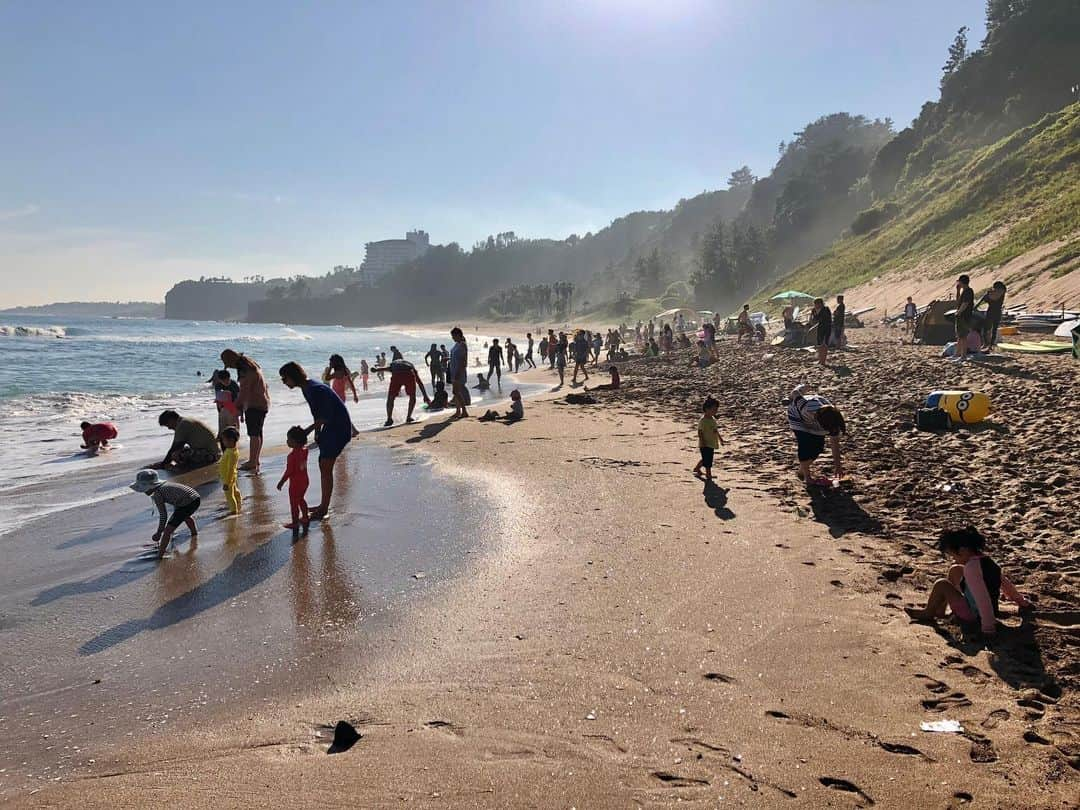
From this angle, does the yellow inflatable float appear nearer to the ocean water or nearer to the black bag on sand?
the black bag on sand

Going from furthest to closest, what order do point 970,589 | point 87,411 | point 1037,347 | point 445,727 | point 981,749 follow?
point 87,411 < point 1037,347 < point 970,589 < point 445,727 < point 981,749

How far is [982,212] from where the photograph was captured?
A: 125 feet

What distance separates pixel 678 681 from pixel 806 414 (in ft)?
15.2

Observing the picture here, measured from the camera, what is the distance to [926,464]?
24.6 feet

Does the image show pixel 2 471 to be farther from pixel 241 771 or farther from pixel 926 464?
pixel 926 464

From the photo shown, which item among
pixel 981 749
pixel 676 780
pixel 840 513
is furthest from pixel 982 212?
pixel 676 780

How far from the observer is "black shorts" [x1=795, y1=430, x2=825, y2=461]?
7281mm

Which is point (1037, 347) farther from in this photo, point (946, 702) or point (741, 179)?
point (741, 179)

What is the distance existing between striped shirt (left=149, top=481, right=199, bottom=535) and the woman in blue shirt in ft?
3.98

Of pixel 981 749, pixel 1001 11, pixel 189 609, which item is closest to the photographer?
pixel 981 749

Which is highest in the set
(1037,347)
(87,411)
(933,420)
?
(1037,347)

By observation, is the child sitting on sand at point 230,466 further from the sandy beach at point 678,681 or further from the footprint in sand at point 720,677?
the footprint in sand at point 720,677

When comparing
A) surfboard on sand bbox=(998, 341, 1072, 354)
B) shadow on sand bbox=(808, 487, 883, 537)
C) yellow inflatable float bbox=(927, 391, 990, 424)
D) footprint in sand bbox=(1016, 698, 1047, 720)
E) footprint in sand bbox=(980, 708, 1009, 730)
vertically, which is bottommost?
footprint in sand bbox=(980, 708, 1009, 730)

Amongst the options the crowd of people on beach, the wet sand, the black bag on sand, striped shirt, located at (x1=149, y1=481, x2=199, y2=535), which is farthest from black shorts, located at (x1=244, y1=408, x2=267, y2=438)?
the black bag on sand
